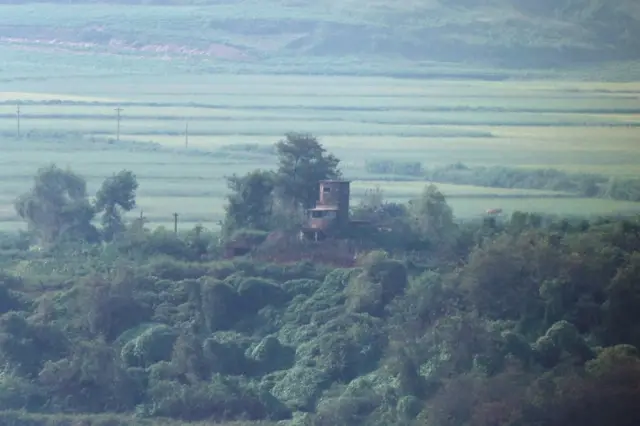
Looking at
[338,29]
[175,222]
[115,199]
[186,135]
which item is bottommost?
[175,222]

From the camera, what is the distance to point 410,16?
51625 millimetres

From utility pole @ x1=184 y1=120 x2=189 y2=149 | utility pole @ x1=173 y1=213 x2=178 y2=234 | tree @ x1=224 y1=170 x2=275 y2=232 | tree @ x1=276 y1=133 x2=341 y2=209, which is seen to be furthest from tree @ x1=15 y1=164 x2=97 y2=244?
utility pole @ x1=184 y1=120 x2=189 y2=149

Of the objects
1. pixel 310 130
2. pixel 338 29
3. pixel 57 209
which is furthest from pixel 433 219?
pixel 338 29

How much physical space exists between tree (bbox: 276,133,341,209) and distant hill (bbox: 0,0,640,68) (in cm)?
1900

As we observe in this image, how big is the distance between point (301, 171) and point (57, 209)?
3.16 meters

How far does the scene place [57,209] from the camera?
1019 inches

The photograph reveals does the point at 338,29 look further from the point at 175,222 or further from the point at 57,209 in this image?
the point at 57,209

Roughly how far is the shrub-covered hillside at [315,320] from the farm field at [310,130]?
12.2ft

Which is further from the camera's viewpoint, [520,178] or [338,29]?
[338,29]

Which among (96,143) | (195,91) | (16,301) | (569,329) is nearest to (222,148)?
(96,143)

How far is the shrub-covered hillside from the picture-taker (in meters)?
18.8

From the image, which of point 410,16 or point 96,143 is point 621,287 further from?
point 410,16

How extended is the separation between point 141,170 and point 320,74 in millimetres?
12729

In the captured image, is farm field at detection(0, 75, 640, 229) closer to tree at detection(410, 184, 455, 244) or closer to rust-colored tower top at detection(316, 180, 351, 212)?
tree at detection(410, 184, 455, 244)
